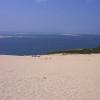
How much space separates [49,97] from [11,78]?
9.28 ft

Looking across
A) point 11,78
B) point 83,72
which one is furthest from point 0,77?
point 83,72

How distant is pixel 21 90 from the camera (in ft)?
27.3

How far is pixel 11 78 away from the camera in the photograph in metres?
10.1

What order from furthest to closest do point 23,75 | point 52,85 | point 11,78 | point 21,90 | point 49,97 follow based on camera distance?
1. point 23,75
2. point 11,78
3. point 52,85
4. point 21,90
5. point 49,97

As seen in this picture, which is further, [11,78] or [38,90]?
[11,78]

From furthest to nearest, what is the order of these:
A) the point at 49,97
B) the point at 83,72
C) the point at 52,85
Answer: the point at 83,72
the point at 52,85
the point at 49,97

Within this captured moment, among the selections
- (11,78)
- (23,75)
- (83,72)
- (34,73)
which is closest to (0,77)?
(11,78)

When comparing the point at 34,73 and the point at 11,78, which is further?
the point at 34,73

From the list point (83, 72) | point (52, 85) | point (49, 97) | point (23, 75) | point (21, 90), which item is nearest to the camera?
point (49, 97)

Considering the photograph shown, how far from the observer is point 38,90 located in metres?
8.46

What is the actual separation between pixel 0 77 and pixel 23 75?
3.90 ft

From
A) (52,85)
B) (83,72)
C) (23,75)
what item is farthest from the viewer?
(83,72)

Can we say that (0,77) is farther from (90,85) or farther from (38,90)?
(90,85)

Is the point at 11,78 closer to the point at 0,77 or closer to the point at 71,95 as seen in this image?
the point at 0,77
